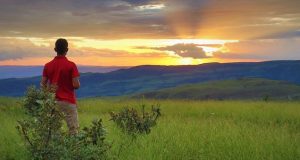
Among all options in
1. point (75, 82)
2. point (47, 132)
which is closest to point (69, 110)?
point (75, 82)

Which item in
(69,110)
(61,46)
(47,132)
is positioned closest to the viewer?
(47,132)

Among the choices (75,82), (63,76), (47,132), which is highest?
(63,76)

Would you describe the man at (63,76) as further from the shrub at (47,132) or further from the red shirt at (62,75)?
the shrub at (47,132)

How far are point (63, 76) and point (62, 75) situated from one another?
0.03m

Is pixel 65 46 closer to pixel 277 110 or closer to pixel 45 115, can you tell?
pixel 45 115

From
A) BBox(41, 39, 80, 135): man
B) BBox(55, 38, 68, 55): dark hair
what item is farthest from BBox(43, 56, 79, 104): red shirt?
BBox(55, 38, 68, 55): dark hair

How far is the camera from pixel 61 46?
997cm

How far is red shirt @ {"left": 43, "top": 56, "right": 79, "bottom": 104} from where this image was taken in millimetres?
10031

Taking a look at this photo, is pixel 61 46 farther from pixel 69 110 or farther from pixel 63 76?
pixel 69 110

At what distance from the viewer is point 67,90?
10.2 meters

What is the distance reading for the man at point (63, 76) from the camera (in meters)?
10.0

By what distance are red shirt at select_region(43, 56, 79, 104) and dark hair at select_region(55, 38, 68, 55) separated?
0.15m

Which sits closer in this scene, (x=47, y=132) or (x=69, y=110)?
(x=47, y=132)

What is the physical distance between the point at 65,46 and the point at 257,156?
14.6 feet
